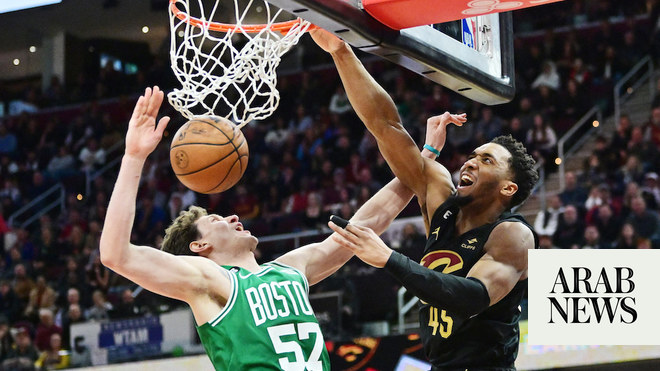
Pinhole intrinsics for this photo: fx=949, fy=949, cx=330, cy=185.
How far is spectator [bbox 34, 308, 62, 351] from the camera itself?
36.0ft

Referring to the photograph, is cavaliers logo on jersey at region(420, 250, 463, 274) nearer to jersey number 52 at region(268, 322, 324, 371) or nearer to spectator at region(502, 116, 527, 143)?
jersey number 52 at region(268, 322, 324, 371)

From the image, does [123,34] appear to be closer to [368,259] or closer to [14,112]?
[14,112]

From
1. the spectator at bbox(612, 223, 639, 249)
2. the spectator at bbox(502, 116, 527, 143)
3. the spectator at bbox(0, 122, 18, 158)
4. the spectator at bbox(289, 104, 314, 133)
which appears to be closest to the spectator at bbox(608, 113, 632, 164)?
the spectator at bbox(502, 116, 527, 143)

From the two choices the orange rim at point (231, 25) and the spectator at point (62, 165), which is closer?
the orange rim at point (231, 25)

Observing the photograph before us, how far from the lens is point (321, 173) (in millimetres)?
13164

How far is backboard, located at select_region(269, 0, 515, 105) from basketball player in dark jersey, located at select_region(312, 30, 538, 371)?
342 millimetres

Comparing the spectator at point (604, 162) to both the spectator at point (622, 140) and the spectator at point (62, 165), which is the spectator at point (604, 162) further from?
the spectator at point (62, 165)

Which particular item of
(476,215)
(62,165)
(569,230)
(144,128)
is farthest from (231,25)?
(62,165)

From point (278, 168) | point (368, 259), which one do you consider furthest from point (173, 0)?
point (278, 168)

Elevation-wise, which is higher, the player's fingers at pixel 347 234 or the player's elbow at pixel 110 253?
the player's fingers at pixel 347 234

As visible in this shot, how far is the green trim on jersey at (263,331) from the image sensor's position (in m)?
3.93

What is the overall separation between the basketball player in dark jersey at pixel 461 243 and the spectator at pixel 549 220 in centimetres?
540

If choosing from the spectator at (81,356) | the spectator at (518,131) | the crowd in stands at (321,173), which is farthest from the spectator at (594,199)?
the spectator at (81,356)

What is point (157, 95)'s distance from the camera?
367 cm
